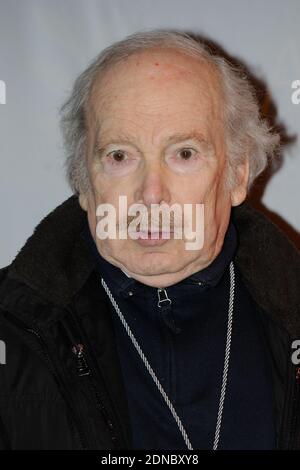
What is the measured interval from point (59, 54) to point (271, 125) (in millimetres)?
627

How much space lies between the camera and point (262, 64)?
1.93 meters

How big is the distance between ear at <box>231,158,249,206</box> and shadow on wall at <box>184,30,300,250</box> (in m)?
0.44

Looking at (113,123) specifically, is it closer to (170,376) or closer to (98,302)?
(98,302)

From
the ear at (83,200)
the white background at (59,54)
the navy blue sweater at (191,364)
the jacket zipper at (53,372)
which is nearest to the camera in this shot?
the jacket zipper at (53,372)

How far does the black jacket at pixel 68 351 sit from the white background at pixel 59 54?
46 cm

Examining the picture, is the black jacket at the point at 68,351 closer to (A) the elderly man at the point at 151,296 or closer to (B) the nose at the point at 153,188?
(A) the elderly man at the point at 151,296

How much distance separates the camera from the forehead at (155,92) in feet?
4.33

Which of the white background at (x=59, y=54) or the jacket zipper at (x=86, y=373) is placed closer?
the jacket zipper at (x=86, y=373)

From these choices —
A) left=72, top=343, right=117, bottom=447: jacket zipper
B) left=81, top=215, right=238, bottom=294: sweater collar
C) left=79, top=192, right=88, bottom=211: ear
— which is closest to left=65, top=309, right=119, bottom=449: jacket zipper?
left=72, top=343, right=117, bottom=447: jacket zipper

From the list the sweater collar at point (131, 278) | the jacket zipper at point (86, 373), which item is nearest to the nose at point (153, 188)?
the sweater collar at point (131, 278)

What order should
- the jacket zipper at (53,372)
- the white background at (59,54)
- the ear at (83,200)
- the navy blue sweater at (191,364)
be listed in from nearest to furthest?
the jacket zipper at (53,372), the navy blue sweater at (191,364), the ear at (83,200), the white background at (59,54)

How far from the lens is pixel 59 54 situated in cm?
187

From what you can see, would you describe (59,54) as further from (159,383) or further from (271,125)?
(159,383)

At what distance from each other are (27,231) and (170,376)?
0.76 meters
